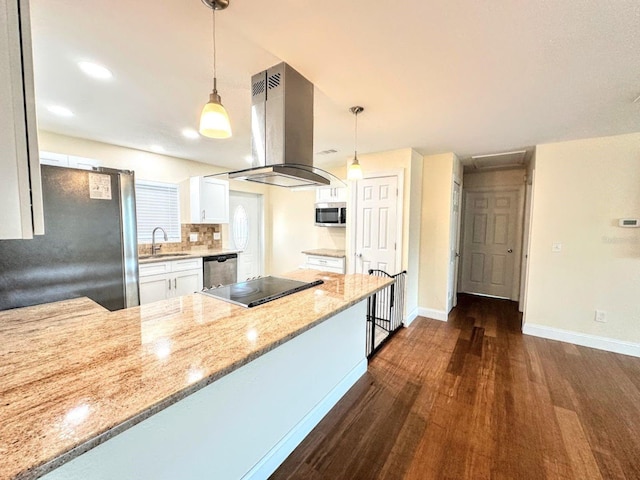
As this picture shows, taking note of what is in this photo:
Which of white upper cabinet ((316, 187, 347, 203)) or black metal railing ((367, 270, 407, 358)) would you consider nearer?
black metal railing ((367, 270, 407, 358))

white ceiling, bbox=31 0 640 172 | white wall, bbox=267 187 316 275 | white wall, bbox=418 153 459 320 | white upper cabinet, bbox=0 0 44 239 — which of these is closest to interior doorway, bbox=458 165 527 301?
white wall, bbox=418 153 459 320

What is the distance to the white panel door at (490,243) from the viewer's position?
493 centimetres

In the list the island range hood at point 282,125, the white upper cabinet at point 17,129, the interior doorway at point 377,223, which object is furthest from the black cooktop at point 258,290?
the interior doorway at point 377,223

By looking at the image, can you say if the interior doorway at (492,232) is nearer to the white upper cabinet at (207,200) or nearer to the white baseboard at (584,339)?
the white baseboard at (584,339)

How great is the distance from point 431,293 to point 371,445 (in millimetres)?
2728

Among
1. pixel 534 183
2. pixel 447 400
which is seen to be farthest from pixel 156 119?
pixel 534 183

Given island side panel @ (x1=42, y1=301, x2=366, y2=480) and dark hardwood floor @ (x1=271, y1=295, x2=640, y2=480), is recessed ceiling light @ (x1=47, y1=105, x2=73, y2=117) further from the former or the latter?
dark hardwood floor @ (x1=271, y1=295, x2=640, y2=480)

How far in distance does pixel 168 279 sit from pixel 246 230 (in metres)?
2.22

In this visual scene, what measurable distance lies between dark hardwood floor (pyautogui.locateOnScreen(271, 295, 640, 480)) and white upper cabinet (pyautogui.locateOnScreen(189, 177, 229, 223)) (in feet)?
11.2

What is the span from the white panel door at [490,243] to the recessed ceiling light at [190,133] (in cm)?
497

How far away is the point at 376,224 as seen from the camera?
3842mm

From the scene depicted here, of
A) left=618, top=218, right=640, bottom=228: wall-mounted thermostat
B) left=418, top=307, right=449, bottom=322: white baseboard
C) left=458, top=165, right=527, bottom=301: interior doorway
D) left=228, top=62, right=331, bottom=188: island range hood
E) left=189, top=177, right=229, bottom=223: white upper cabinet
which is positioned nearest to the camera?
left=228, top=62, right=331, bottom=188: island range hood

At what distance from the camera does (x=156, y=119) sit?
2.72 metres

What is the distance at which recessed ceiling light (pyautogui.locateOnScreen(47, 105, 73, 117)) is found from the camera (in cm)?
245
